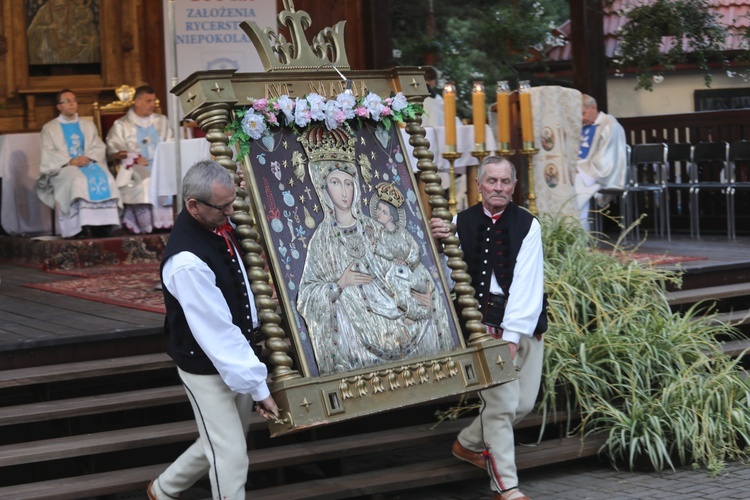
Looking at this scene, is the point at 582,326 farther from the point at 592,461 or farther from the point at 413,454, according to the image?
the point at 413,454

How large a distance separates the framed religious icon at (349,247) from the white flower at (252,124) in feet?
0.22

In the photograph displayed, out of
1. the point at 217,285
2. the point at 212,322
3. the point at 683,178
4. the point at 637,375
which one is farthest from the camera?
the point at 683,178

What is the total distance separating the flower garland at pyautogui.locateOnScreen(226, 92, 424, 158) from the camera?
15.5 ft

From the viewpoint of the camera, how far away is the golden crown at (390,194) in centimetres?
506

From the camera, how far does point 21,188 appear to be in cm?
1173

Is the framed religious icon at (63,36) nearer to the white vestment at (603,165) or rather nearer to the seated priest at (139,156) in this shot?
the seated priest at (139,156)

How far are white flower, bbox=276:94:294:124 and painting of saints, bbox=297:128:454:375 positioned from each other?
137 mm

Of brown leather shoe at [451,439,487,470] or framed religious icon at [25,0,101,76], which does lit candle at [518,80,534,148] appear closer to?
brown leather shoe at [451,439,487,470]

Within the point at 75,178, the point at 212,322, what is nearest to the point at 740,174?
the point at 75,178

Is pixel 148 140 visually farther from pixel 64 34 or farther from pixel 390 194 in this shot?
pixel 390 194

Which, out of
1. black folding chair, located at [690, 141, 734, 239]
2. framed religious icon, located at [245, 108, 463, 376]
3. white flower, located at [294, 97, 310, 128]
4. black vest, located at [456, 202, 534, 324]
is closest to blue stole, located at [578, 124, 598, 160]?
black folding chair, located at [690, 141, 734, 239]

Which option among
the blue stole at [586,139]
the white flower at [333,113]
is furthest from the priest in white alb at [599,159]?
the white flower at [333,113]

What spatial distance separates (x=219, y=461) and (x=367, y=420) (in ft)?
7.02

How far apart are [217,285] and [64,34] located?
31.7 ft
